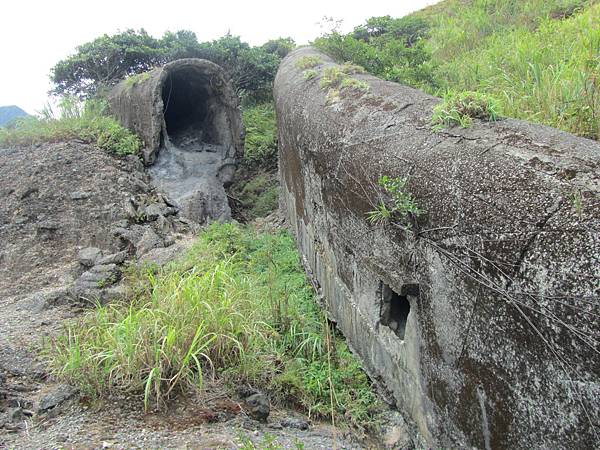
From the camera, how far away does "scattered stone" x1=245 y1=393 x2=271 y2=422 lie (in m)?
3.07

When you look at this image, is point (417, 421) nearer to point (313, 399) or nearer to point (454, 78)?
point (313, 399)

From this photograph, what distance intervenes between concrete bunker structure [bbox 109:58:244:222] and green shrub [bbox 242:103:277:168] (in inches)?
26.6

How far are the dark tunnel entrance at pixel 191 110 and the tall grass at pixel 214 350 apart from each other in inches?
211

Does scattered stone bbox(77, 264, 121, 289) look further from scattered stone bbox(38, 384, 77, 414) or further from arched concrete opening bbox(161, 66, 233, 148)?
arched concrete opening bbox(161, 66, 233, 148)

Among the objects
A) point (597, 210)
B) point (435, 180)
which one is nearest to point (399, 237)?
point (435, 180)

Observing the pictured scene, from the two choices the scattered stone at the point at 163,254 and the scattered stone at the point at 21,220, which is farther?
the scattered stone at the point at 21,220

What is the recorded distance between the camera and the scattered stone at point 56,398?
3.05m

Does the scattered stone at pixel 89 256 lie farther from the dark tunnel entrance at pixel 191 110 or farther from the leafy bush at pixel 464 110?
the leafy bush at pixel 464 110

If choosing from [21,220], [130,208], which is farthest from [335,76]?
[21,220]

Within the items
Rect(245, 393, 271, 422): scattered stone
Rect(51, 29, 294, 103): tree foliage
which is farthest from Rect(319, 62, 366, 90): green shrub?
Rect(51, 29, 294, 103): tree foliage

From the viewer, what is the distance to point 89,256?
19.6 ft

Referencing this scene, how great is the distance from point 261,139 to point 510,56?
5.51 m

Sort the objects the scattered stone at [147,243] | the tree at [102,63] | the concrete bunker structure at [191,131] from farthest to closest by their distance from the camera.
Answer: the tree at [102,63], the concrete bunker structure at [191,131], the scattered stone at [147,243]

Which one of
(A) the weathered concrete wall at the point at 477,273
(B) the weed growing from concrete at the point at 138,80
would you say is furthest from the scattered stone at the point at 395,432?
(B) the weed growing from concrete at the point at 138,80
